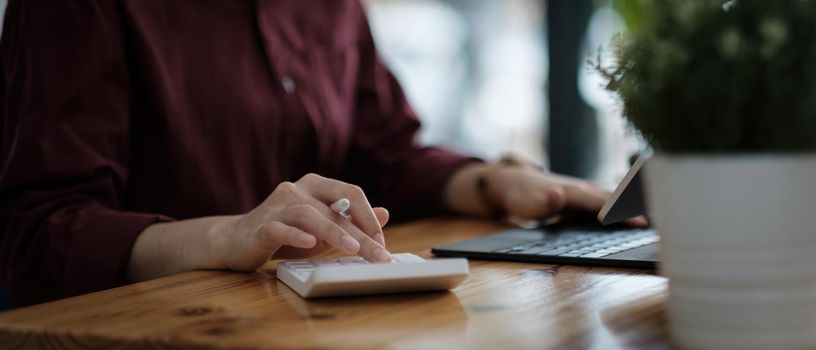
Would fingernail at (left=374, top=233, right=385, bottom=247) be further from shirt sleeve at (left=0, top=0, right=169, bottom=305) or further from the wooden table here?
shirt sleeve at (left=0, top=0, right=169, bottom=305)

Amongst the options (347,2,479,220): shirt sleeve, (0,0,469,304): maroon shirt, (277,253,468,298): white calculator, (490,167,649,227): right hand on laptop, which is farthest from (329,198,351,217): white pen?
(347,2,479,220): shirt sleeve

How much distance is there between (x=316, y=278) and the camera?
0.72 meters

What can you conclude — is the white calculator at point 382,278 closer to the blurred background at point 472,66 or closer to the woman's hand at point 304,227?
the woman's hand at point 304,227

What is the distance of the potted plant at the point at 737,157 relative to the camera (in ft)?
1.69

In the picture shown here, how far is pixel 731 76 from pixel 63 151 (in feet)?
2.67

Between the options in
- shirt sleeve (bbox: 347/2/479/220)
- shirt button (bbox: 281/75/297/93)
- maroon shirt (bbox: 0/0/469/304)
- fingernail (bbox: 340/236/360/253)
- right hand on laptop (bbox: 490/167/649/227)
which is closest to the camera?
fingernail (bbox: 340/236/360/253)

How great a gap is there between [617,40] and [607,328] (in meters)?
0.20

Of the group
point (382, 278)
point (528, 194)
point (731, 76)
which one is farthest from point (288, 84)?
point (731, 76)

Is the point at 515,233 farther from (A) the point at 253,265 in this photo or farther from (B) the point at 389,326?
(B) the point at 389,326

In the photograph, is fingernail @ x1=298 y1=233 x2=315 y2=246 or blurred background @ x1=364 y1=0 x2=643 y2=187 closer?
fingernail @ x1=298 y1=233 x2=315 y2=246

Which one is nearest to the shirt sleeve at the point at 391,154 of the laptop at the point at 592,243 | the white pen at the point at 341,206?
the laptop at the point at 592,243

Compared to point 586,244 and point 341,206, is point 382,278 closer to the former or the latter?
point 341,206

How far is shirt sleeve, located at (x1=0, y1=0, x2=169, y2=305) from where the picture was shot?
1.01 m

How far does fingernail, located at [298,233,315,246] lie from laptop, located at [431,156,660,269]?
0.67 feet
